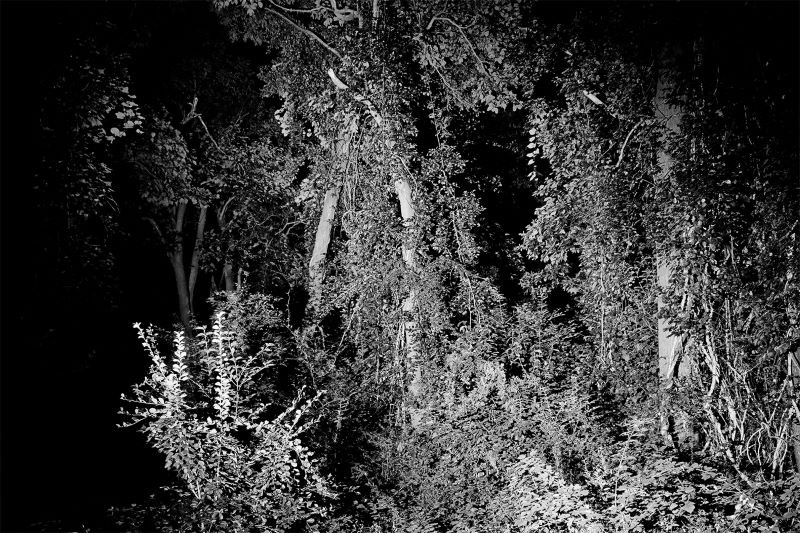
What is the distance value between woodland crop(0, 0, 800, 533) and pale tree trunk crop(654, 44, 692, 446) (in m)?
0.03

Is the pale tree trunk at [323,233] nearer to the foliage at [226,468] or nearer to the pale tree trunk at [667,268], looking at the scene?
the foliage at [226,468]

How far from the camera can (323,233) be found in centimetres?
1092

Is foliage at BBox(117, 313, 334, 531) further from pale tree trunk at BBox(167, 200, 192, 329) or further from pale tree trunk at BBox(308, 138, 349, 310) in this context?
pale tree trunk at BBox(167, 200, 192, 329)

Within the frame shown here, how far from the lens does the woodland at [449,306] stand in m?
5.20

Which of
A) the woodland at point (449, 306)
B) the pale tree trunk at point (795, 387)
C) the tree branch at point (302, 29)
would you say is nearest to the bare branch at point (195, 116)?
the woodland at point (449, 306)

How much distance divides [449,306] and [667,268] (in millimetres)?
2810

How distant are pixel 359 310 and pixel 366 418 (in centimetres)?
157

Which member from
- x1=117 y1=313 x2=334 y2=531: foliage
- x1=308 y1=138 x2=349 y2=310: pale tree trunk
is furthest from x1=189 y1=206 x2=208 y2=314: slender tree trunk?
x1=117 y1=313 x2=334 y2=531: foliage

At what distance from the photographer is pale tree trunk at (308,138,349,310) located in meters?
8.83

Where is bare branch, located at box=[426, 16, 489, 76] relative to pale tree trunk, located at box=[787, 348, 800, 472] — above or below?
above

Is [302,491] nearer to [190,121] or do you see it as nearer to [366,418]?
[366,418]

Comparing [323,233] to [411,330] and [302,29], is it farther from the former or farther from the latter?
[411,330]

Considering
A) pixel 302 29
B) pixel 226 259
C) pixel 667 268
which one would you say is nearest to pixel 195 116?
pixel 226 259

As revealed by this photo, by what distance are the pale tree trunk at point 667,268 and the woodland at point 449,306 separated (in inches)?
1.4
